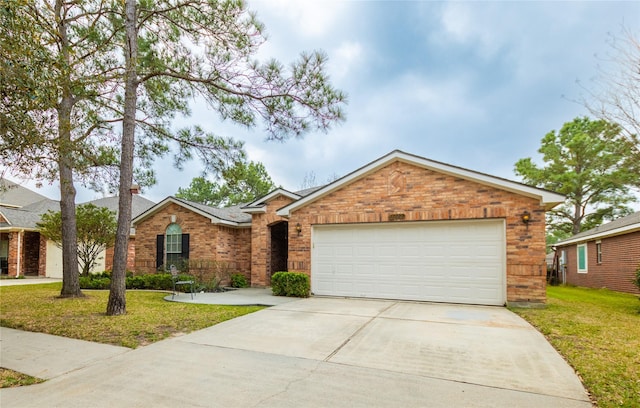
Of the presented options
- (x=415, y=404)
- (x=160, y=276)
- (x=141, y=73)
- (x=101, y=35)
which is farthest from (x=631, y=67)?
(x=160, y=276)

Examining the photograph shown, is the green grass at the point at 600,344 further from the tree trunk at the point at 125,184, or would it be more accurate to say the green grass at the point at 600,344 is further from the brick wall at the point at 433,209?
the tree trunk at the point at 125,184

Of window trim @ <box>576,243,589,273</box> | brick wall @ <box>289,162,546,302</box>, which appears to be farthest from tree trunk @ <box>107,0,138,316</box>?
window trim @ <box>576,243,589,273</box>

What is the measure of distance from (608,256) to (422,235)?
36.6ft

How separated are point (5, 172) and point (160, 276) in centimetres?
776

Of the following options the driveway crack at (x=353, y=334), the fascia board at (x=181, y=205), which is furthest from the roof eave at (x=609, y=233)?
the fascia board at (x=181, y=205)

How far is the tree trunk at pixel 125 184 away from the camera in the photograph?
303 inches

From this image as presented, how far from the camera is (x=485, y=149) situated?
20.7 meters

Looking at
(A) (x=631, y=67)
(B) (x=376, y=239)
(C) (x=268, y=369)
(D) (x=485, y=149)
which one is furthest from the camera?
(D) (x=485, y=149)

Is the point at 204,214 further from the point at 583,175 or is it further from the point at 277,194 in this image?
the point at 583,175

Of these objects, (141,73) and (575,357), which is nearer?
(575,357)

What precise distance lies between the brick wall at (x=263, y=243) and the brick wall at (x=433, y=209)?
8.82ft

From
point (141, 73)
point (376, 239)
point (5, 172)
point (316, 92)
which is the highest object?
point (141, 73)

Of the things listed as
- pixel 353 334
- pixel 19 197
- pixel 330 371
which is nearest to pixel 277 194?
pixel 353 334

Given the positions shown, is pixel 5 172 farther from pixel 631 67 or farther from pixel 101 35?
pixel 631 67
